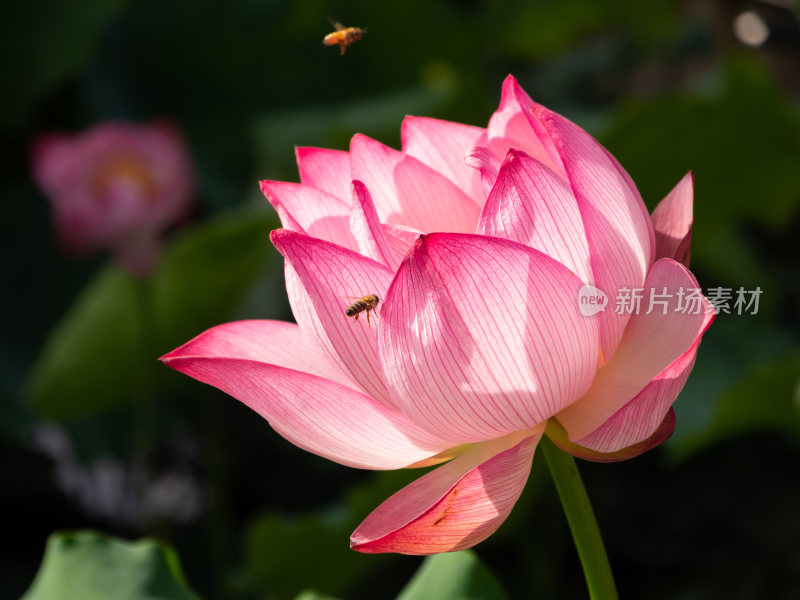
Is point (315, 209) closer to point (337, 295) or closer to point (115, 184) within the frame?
point (337, 295)

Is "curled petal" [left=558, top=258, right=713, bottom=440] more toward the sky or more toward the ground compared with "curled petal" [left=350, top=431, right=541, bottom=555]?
more toward the sky

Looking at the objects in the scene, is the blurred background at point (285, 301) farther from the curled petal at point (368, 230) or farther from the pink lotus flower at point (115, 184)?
the curled petal at point (368, 230)

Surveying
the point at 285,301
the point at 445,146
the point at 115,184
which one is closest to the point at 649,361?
the point at 445,146

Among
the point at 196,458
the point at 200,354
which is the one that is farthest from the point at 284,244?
the point at 196,458

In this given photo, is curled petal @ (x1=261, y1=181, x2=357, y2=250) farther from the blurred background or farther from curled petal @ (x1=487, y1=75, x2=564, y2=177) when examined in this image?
the blurred background

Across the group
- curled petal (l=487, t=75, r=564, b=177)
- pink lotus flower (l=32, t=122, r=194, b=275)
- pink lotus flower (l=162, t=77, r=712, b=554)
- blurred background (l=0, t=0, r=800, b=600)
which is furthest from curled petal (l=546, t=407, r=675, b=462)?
pink lotus flower (l=32, t=122, r=194, b=275)

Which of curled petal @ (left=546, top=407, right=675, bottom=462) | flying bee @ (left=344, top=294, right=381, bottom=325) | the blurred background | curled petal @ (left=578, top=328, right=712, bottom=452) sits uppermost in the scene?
flying bee @ (left=344, top=294, right=381, bottom=325)
